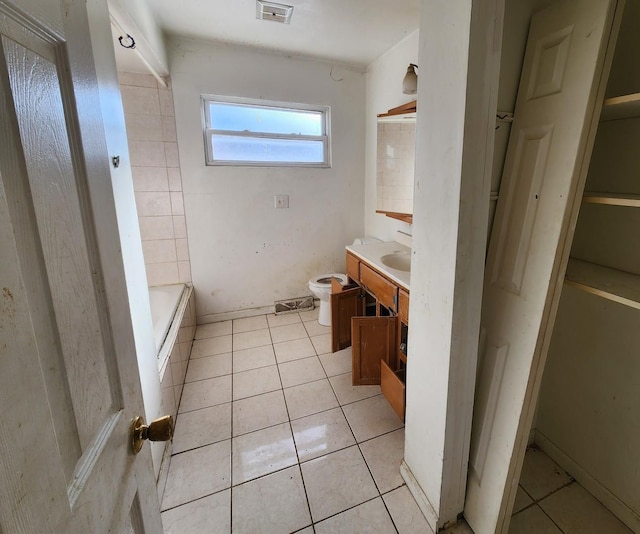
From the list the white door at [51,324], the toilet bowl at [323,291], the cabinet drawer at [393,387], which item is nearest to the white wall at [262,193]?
the toilet bowl at [323,291]

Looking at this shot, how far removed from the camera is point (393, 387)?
171 centimetres

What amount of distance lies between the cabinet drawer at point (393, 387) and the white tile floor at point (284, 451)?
9 centimetres

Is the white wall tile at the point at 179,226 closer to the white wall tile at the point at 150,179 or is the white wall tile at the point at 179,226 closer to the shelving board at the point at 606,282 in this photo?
the white wall tile at the point at 150,179

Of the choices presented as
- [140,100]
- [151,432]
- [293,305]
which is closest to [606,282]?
[151,432]

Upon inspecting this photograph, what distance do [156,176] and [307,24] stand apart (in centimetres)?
161

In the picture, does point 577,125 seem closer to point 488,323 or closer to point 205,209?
point 488,323

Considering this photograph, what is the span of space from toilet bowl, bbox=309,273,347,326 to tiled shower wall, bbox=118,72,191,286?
1.15 metres

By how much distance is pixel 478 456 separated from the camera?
1159 mm

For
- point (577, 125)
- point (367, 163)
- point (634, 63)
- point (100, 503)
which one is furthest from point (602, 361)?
point (367, 163)

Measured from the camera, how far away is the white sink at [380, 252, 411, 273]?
216cm

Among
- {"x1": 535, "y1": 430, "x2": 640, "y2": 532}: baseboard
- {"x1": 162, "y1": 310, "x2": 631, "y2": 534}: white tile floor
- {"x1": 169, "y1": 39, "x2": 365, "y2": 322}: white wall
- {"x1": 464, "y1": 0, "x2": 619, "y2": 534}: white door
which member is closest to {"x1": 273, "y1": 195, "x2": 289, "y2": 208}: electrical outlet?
{"x1": 169, "y1": 39, "x2": 365, "y2": 322}: white wall

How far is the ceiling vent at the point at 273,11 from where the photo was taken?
6.19 ft

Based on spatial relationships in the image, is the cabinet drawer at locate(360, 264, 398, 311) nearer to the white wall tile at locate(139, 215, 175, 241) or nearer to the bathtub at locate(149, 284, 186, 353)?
the bathtub at locate(149, 284, 186, 353)

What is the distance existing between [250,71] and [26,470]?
2.92 meters
